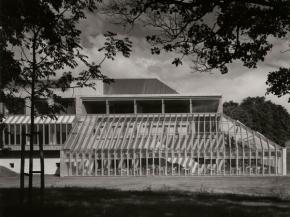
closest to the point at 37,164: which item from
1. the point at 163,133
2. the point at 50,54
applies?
the point at 163,133

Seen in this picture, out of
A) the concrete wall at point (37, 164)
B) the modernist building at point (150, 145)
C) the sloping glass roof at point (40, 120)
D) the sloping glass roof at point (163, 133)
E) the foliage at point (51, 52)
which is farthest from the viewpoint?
the sloping glass roof at point (40, 120)

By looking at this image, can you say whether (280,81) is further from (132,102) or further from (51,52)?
(132,102)

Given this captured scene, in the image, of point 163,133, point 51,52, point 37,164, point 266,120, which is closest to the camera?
point 51,52

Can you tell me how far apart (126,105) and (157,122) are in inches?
243

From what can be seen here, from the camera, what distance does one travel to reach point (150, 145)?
35.8m

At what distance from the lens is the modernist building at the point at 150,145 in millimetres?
34375

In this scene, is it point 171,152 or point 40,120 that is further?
point 40,120

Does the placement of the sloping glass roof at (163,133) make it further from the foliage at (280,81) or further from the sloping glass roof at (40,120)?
the foliage at (280,81)

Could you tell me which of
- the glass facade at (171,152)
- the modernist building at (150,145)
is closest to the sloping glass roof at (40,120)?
the modernist building at (150,145)

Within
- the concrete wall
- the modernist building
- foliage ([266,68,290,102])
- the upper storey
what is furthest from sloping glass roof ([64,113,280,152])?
foliage ([266,68,290,102])

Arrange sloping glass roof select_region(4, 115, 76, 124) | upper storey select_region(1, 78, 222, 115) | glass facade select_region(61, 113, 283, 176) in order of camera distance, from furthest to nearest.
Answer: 1. upper storey select_region(1, 78, 222, 115)
2. sloping glass roof select_region(4, 115, 76, 124)
3. glass facade select_region(61, 113, 283, 176)

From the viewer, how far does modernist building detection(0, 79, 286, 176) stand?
113 feet

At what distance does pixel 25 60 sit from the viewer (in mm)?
11172

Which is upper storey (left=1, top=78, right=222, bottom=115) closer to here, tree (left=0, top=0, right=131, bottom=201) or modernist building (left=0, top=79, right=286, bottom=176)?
modernist building (left=0, top=79, right=286, bottom=176)
